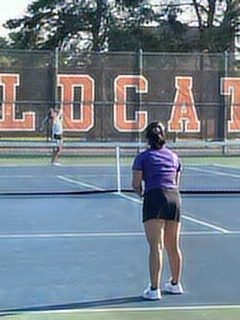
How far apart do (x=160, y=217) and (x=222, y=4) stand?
135ft

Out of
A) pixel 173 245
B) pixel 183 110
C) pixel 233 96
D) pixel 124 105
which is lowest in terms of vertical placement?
pixel 173 245

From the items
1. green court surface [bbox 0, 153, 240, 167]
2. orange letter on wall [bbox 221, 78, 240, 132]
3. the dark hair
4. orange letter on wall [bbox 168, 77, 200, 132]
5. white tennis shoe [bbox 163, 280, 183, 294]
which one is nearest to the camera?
the dark hair

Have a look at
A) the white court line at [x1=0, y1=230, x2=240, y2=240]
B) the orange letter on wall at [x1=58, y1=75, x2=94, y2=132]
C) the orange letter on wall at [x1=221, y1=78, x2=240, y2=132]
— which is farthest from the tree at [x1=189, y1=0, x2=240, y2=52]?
the white court line at [x1=0, y1=230, x2=240, y2=240]

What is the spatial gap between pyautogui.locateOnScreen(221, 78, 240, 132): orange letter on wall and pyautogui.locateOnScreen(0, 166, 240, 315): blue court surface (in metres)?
14.7

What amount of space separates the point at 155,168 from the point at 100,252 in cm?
298

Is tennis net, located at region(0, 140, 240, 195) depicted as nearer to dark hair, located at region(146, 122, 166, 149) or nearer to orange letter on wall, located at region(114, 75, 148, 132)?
orange letter on wall, located at region(114, 75, 148, 132)

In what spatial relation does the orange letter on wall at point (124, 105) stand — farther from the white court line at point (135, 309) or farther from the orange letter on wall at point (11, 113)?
the white court line at point (135, 309)

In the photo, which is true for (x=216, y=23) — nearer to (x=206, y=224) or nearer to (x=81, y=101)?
(x=81, y=101)

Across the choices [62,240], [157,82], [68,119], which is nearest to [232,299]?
[62,240]

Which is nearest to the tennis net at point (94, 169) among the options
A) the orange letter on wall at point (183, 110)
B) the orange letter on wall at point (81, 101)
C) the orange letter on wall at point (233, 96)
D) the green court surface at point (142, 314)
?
the orange letter on wall at point (233, 96)

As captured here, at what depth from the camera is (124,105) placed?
107 ft

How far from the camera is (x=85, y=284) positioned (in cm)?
911

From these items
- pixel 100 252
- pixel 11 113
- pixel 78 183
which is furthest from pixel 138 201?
pixel 11 113

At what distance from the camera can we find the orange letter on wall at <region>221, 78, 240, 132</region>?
33344 mm
